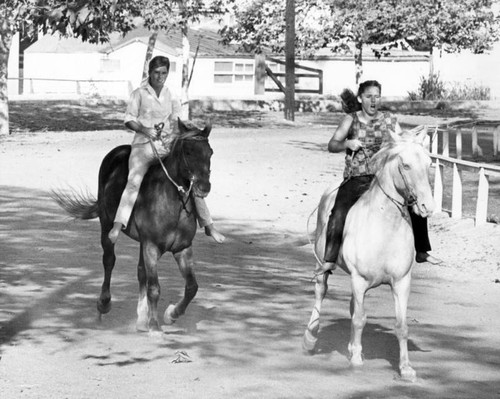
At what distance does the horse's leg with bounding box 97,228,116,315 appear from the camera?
40.9 feet

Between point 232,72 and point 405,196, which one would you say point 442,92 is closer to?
point 232,72

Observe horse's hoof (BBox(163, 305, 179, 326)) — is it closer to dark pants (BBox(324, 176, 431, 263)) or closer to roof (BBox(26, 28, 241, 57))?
dark pants (BBox(324, 176, 431, 263))

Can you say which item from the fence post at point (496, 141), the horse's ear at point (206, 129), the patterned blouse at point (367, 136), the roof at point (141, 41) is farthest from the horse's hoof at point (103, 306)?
the roof at point (141, 41)

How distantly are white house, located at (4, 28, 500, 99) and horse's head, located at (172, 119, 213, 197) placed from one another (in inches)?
2087

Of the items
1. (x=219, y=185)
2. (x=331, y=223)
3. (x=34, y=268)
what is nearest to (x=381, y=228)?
(x=331, y=223)

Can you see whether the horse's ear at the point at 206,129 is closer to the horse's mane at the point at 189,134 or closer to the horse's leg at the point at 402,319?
the horse's mane at the point at 189,134

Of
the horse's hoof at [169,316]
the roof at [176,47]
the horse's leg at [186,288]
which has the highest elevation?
the roof at [176,47]

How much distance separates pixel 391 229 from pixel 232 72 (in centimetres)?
5974

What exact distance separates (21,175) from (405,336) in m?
17.4

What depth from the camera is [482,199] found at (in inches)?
693

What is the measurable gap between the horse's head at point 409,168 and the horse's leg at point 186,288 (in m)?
2.45

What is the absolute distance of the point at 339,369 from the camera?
10.4m

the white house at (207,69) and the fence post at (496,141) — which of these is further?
the white house at (207,69)

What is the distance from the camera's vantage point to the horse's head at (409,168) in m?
9.92
